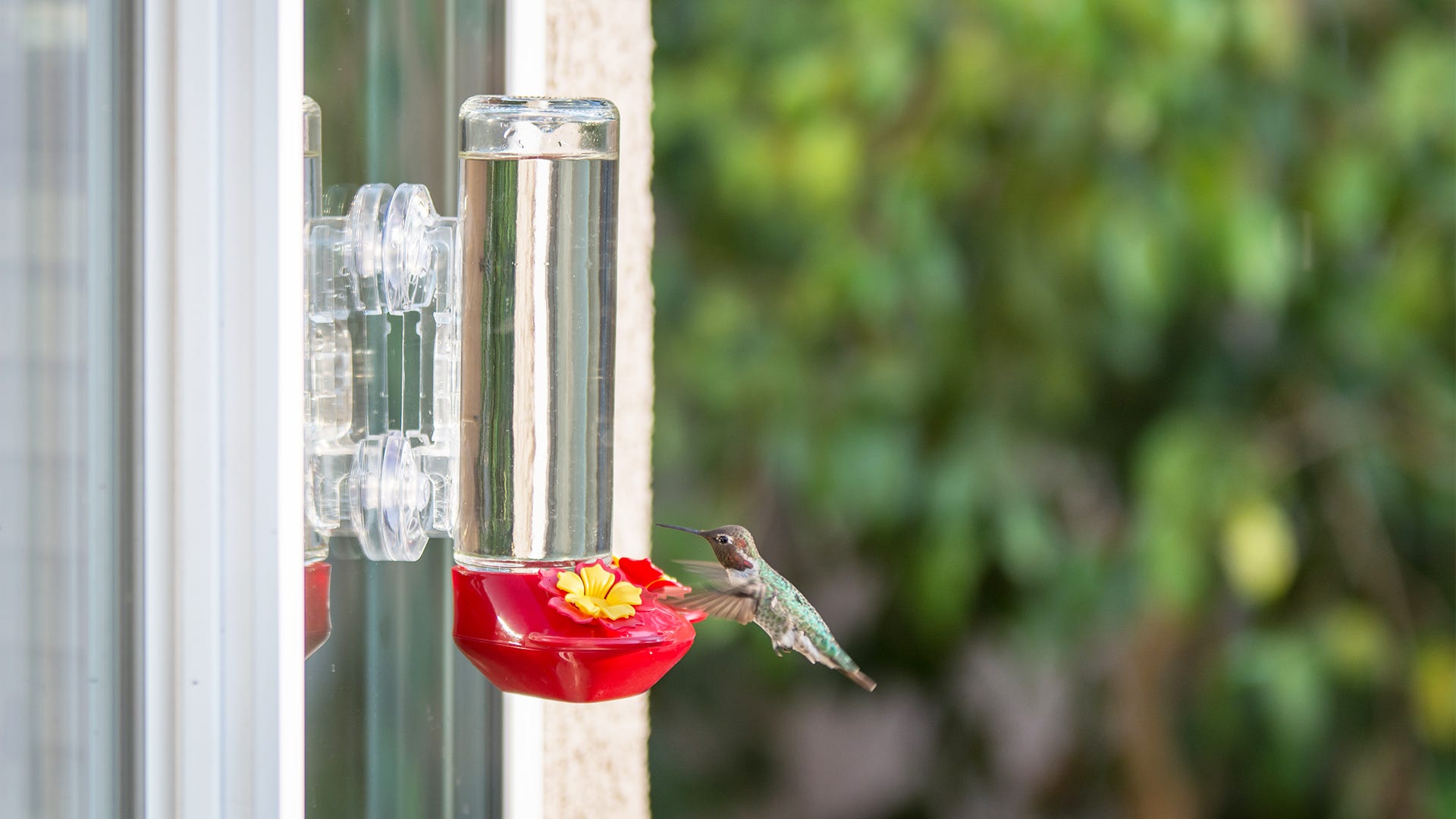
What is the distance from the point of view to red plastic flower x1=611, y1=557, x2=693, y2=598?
59 centimetres

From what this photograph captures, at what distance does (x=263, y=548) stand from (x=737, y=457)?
1087 millimetres

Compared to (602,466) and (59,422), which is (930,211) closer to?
(602,466)

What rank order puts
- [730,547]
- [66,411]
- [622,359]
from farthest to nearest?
[622,359] → [730,547] → [66,411]

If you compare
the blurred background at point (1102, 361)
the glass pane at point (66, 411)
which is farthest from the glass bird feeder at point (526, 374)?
the blurred background at point (1102, 361)

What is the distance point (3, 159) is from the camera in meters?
0.39

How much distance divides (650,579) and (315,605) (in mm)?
144

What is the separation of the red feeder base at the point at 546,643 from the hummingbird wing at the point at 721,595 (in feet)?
0.08

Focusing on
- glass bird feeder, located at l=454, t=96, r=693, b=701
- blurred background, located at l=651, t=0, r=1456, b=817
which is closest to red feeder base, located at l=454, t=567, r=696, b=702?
glass bird feeder, located at l=454, t=96, r=693, b=701

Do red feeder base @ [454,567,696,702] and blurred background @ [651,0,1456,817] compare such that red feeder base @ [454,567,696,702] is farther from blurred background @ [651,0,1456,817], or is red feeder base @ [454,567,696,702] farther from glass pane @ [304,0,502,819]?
blurred background @ [651,0,1456,817]

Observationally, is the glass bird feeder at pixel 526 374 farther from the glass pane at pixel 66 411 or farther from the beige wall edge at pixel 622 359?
the beige wall edge at pixel 622 359

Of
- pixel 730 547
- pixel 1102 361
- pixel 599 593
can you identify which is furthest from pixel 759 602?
pixel 1102 361

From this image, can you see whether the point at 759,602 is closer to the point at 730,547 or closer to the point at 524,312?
the point at 730,547

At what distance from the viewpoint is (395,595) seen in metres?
0.71

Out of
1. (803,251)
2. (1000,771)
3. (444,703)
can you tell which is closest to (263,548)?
(444,703)
